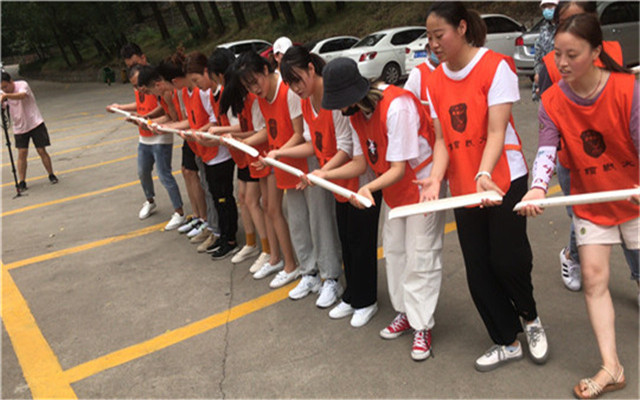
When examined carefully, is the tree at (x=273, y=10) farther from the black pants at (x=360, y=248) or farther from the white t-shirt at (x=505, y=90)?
the white t-shirt at (x=505, y=90)

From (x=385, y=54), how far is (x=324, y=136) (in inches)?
419

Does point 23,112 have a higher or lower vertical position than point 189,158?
higher

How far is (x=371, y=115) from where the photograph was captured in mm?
2824

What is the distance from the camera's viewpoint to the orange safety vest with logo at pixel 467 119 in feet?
8.12

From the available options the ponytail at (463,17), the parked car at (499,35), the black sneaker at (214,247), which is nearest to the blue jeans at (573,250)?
the ponytail at (463,17)

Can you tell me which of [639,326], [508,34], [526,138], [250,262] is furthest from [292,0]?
[639,326]

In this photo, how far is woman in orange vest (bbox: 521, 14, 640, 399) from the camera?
7.36 feet

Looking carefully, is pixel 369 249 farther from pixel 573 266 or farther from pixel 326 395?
pixel 573 266

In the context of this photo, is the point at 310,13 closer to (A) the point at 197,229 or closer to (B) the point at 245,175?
(A) the point at 197,229

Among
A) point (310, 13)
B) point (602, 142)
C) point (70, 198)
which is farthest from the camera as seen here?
point (310, 13)

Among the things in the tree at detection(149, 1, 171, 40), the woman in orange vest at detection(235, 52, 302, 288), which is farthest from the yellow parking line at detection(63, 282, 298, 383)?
the tree at detection(149, 1, 171, 40)

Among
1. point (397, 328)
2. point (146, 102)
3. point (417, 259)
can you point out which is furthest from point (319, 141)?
point (146, 102)

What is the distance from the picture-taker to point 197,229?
215 inches

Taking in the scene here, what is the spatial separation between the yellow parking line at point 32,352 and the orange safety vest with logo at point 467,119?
2.52m
